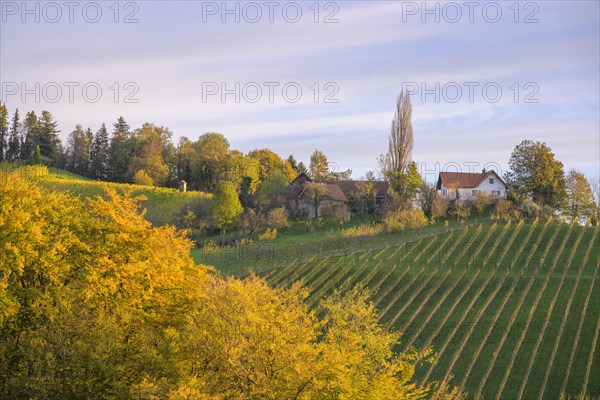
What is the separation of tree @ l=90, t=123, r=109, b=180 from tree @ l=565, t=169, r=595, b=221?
61.1m

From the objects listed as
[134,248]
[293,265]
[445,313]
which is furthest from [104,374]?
[293,265]

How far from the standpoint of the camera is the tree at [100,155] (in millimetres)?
92875

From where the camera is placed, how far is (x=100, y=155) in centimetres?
9281

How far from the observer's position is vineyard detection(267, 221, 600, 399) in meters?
29.0

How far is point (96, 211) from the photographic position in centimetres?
2161

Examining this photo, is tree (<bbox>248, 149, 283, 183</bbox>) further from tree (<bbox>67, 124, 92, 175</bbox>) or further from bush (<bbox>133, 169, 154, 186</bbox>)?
tree (<bbox>67, 124, 92, 175</bbox>)

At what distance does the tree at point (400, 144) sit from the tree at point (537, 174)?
11516 mm

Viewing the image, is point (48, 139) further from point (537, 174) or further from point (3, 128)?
point (537, 174)

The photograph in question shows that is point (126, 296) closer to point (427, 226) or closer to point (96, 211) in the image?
point (96, 211)

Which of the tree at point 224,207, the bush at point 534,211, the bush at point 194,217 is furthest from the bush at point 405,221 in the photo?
the bush at point 194,217

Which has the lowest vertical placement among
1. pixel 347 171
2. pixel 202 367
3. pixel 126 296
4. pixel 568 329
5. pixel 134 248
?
pixel 568 329

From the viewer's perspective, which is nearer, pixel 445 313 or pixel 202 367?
pixel 202 367

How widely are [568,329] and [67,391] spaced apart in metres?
24.8

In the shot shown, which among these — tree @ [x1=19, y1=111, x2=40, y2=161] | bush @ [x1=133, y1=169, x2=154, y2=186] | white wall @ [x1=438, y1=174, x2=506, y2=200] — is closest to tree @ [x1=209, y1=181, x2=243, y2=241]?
bush @ [x1=133, y1=169, x2=154, y2=186]
